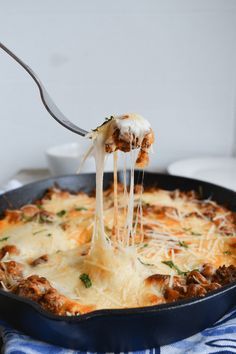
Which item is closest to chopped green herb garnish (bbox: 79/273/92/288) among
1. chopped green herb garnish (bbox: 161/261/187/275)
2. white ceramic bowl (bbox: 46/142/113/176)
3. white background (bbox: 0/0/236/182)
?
chopped green herb garnish (bbox: 161/261/187/275)

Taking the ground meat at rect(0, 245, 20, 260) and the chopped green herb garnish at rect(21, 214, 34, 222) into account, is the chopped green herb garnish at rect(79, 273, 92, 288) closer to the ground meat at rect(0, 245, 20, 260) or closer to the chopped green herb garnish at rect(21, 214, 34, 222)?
the ground meat at rect(0, 245, 20, 260)

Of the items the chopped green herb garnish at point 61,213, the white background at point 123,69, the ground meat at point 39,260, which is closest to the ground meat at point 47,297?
the ground meat at point 39,260

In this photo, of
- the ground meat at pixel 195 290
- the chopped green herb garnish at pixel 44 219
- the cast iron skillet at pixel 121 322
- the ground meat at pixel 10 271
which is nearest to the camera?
the cast iron skillet at pixel 121 322

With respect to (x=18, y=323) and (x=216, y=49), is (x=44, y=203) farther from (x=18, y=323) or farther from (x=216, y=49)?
(x=216, y=49)

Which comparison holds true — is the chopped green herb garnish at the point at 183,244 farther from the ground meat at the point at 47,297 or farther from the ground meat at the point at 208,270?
the ground meat at the point at 47,297

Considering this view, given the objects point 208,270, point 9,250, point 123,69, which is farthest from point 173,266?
point 123,69

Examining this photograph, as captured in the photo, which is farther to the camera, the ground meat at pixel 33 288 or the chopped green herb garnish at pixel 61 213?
the chopped green herb garnish at pixel 61 213
